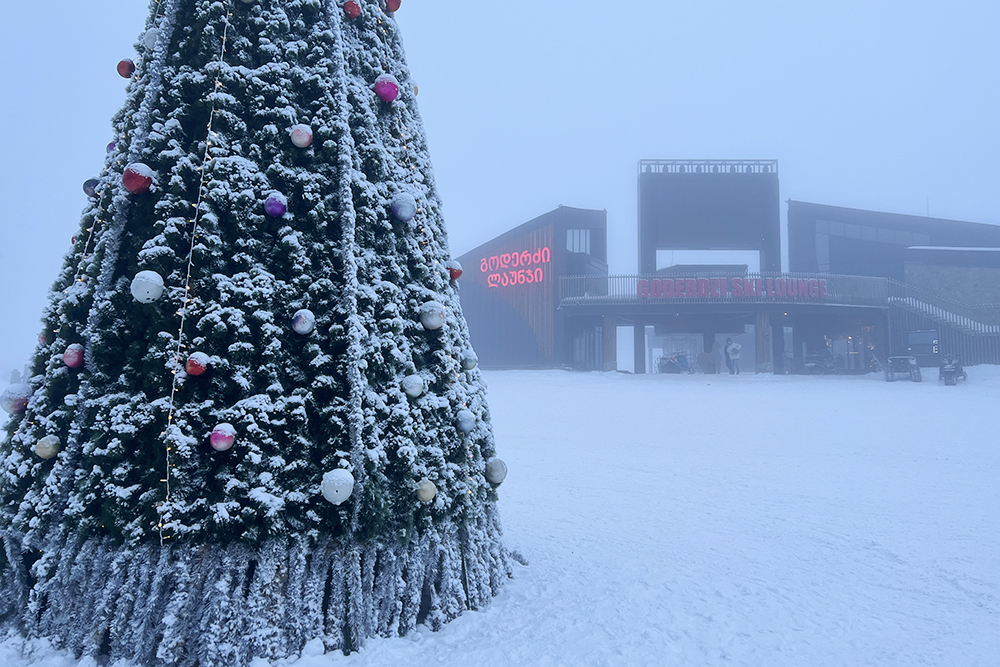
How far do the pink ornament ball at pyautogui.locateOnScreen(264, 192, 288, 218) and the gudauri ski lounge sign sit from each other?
22507 mm

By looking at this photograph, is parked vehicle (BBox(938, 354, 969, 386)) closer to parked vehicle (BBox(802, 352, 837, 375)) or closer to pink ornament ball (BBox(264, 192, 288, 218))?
parked vehicle (BBox(802, 352, 837, 375))

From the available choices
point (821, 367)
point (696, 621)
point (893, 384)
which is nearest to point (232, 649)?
point (696, 621)

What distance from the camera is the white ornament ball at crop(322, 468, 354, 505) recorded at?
2543 millimetres

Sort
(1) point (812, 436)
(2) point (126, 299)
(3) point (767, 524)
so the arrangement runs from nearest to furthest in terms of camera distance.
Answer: (2) point (126, 299) → (3) point (767, 524) → (1) point (812, 436)

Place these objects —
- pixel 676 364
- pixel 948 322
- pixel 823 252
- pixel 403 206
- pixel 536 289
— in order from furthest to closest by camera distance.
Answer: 1. pixel 823 252
2. pixel 676 364
3. pixel 536 289
4. pixel 948 322
5. pixel 403 206

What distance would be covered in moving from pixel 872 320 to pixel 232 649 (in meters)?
30.3

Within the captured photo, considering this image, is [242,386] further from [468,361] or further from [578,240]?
[578,240]

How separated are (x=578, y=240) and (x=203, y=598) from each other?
26.2m

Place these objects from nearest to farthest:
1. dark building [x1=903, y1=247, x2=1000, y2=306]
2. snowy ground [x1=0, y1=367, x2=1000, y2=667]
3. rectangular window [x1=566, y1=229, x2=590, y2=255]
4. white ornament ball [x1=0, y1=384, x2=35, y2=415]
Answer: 1. white ornament ball [x1=0, y1=384, x2=35, y2=415]
2. snowy ground [x1=0, y1=367, x2=1000, y2=667]
3. rectangular window [x1=566, y1=229, x2=590, y2=255]
4. dark building [x1=903, y1=247, x2=1000, y2=306]

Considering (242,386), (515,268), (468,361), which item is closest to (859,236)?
(515,268)

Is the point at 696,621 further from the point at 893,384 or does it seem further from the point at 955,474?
the point at 893,384

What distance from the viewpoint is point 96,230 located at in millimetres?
3000

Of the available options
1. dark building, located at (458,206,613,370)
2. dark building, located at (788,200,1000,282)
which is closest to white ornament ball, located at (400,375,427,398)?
dark building, located at (458,206,613,370)

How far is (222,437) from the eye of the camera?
2475 mm
